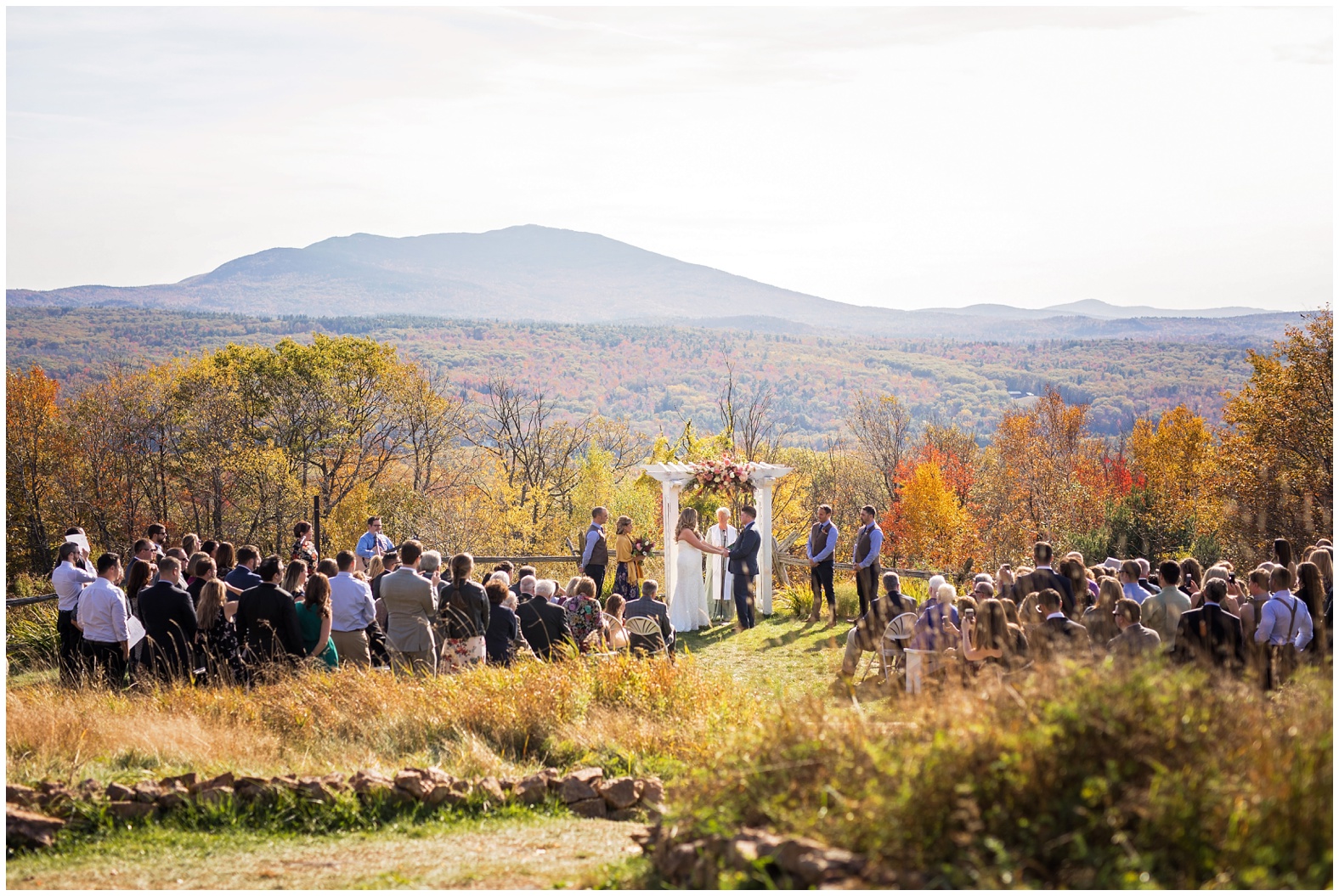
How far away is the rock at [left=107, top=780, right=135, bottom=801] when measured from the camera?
6.23 m

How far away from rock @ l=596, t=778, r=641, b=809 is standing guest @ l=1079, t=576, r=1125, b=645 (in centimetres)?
374

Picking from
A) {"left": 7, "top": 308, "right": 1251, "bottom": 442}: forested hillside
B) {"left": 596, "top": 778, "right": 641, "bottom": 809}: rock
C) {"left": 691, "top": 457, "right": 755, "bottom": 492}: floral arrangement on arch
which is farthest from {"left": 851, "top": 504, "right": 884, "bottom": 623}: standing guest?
{"left": 7, "top": 308, "right": 1251, "bottom": 442}: forested hillside

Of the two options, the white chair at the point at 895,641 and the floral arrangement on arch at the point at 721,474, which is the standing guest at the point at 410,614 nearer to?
the white chair at the point at 895,641

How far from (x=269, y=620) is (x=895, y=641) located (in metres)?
5.56

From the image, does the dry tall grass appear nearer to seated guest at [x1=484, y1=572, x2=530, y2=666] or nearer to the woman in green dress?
the woman in green dress

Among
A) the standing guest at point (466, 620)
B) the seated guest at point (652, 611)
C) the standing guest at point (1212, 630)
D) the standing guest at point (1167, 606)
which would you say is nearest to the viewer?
the standing guest at point (1212, 630)

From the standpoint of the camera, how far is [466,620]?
8953 millimetres

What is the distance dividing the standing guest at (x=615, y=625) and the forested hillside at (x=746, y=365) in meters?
82.5

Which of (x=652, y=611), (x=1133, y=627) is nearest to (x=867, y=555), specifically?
(x=652, y=611)

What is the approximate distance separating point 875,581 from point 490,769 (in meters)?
7.79

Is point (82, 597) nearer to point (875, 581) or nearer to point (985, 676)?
point (985, 676)

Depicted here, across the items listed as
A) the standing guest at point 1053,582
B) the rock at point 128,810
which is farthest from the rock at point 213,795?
the standing guest at point 1053,582

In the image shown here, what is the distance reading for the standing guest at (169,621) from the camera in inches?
335

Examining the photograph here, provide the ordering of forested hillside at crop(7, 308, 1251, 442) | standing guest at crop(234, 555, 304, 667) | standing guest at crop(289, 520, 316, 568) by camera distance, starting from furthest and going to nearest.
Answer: forested hillside at crop(7, 308, 1251, 442) < standing guest at crop(289, 520, 316, 568) < standing guest at crop(234, 555, 304, 667)
